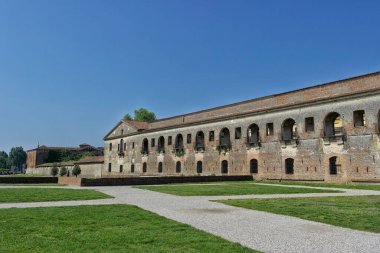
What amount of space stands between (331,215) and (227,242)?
15.4 feet

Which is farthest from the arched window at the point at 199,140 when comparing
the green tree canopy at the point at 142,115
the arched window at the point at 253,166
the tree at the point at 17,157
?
the tree at the point at 17,157

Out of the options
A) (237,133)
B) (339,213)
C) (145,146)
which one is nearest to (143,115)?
(145,146)

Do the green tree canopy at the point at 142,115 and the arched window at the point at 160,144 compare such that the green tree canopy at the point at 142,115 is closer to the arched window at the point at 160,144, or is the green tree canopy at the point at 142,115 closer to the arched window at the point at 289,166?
the arched window at the point at 160,144

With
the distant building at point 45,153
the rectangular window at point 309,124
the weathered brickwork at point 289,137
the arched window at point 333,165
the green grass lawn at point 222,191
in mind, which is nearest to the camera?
the green grass lawn at point 222,191

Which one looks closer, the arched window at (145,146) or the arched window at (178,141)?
the arched window at (178,141)

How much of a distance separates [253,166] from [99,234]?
89.7 feet

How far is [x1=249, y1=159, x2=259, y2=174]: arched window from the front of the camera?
32.4 m

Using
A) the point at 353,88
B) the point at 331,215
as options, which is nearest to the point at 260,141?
the point at 353,88

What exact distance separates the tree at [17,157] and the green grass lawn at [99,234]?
153611 mm

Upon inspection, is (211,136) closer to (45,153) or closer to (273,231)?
(273,231)

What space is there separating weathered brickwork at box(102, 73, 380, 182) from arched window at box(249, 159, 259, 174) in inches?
3.7

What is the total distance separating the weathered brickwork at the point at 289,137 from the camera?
24547 mm

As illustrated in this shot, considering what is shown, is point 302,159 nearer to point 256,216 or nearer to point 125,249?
point 256,216

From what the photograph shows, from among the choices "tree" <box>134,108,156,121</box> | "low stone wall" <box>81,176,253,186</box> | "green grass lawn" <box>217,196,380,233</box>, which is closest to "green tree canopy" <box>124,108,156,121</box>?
"tree" <box>134,108,156,121</box>
